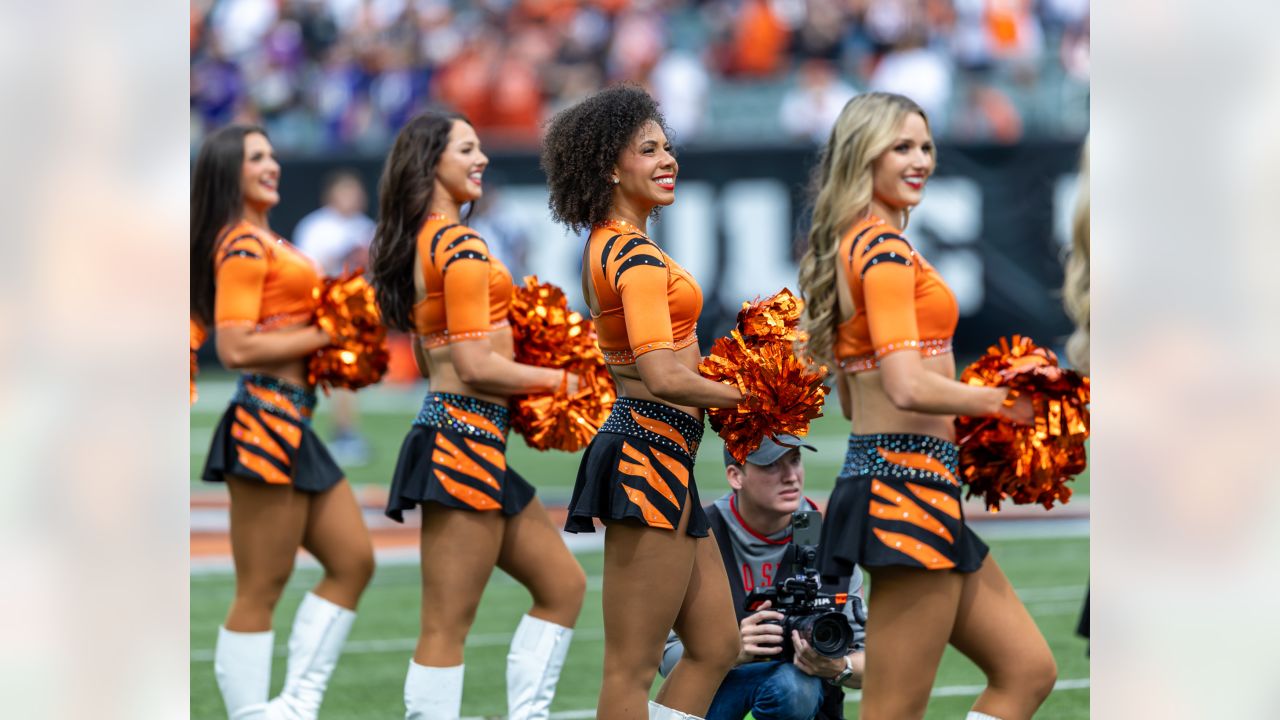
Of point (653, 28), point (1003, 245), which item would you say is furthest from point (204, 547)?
point (653, 28)

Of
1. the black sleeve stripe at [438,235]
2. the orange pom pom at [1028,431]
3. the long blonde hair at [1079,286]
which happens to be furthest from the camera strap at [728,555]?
the long blonde hair at [1079,286]

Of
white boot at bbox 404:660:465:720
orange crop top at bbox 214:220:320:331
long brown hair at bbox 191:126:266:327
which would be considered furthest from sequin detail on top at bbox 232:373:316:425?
white boot at bbox 404:660:465:720

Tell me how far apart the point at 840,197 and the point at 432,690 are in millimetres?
1740

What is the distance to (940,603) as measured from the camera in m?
3.14

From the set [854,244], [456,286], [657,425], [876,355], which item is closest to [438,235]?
[456,286]

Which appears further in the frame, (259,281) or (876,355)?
(259,281)

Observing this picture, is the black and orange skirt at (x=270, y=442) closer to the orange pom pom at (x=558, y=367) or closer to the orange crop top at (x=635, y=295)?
the orange pom pom at (x=558, y=367)

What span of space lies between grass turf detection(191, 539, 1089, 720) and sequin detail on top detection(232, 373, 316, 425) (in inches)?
40.9

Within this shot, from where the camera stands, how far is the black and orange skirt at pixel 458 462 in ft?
13.6

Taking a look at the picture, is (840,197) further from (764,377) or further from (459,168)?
(459,168)

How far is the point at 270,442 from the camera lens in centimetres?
461
